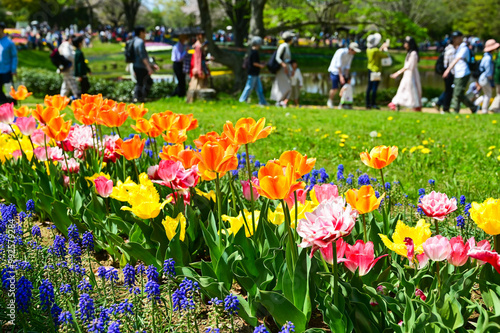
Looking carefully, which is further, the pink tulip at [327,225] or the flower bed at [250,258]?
the flower bed at [250,258]

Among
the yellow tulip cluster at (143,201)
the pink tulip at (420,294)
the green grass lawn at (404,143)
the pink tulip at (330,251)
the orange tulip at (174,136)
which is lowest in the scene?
the green grass lawn at (404,143)

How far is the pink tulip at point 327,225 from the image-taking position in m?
1.43

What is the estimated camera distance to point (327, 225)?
4.75 feet

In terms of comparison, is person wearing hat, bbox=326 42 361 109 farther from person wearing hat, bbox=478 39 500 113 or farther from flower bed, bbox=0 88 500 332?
flower bed, bbox=0 88 500 332

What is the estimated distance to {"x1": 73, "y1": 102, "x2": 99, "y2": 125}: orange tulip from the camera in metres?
2.89

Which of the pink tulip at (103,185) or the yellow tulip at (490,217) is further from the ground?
the yellow tulip at (490,217)

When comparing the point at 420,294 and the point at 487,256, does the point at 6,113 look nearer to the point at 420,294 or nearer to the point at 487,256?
the point at 420,294

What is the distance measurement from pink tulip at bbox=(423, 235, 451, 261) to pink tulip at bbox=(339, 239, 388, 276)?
150mm

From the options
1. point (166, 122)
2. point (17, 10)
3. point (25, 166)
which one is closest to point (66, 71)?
point (25, 166)

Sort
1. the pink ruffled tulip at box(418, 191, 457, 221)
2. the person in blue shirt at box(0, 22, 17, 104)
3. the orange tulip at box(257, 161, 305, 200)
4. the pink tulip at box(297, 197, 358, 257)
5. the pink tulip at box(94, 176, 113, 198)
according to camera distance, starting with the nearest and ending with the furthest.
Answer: the pink tulip at box(297, 197, 358, 257) → the orange tulip at box(257, 161, 305, 200) → the pink ruffled tulip at box(418, 191, 457, 221) → the pink tulip at box(94, 176, 113, 198) → the person in blue shirt at box(0, 22, 17, 104)

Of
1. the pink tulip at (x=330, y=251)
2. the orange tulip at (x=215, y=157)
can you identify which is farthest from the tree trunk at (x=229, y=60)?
the pink tulip at (x=330, y=251)

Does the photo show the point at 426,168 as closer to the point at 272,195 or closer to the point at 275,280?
the point at 275,280

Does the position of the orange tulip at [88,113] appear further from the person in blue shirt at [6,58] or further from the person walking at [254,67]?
the person walking at [254,67]

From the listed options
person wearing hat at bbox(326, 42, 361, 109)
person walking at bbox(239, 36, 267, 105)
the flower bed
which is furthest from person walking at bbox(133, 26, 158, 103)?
the flower bed
